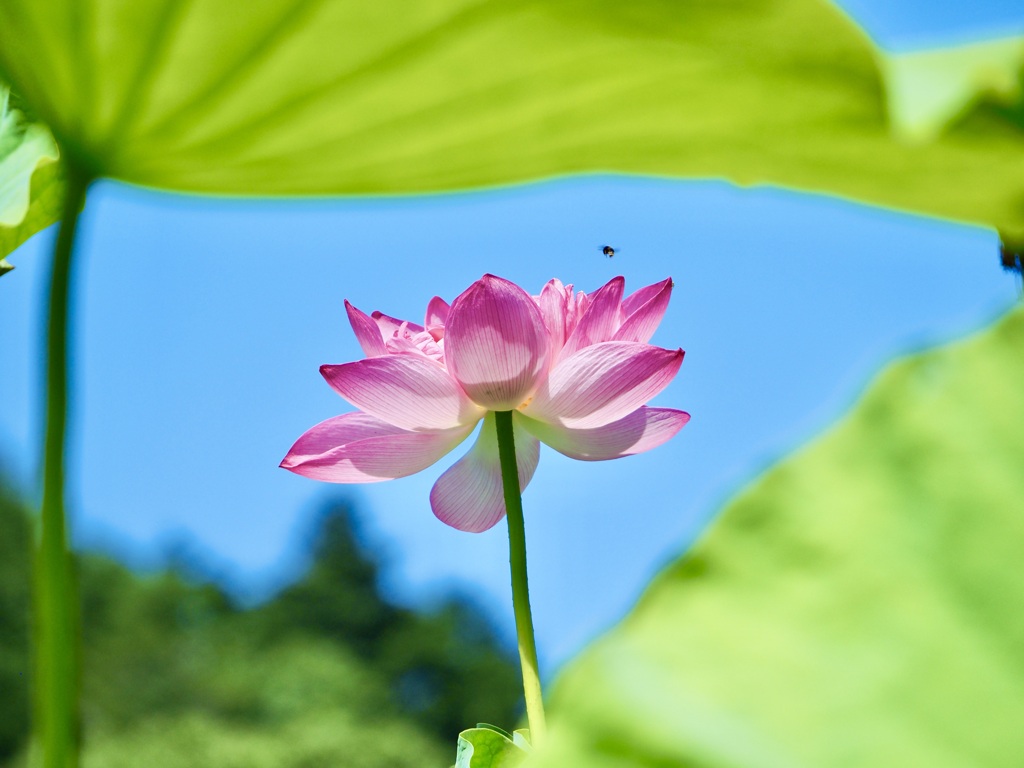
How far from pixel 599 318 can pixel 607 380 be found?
0.03 meters

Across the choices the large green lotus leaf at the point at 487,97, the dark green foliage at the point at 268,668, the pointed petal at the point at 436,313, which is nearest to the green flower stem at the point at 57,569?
the large green lotus leaf at the point at 487,97

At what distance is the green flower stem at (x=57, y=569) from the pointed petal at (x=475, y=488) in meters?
0.26

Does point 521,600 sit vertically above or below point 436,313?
below

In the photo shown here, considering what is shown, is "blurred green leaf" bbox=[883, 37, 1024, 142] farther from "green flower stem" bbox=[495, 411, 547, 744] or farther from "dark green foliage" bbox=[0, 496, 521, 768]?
"dark green foliage" bbox=[0, 496, 521, 768]

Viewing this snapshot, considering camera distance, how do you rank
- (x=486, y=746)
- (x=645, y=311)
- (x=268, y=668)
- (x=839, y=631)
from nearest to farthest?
(x=839, y=631) → (x=486, y=746) → (x=645, y=311) → (x=268, y=668)

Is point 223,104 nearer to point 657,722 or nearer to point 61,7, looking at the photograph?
point 61,7

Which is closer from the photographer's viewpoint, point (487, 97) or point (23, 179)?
point (487, 97)

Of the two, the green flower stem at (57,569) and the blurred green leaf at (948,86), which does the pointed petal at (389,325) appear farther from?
the blurred green leaf at (948,86)

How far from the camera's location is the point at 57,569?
0.74 feet

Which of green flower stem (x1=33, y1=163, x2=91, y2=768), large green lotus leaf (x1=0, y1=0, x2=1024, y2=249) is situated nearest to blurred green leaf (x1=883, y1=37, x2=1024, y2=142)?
large green lotus leaf (x1=0, y1=0, x2=1024, y2=249)

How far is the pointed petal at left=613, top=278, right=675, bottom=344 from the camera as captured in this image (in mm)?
445

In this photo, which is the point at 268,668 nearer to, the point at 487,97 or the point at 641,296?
the point at 641,296

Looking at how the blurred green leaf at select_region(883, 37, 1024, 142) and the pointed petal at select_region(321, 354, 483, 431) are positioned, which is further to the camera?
the pointed petal at select_region(321, 354, 483, 431)

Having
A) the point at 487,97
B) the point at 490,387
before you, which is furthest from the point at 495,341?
the point at 487,97
